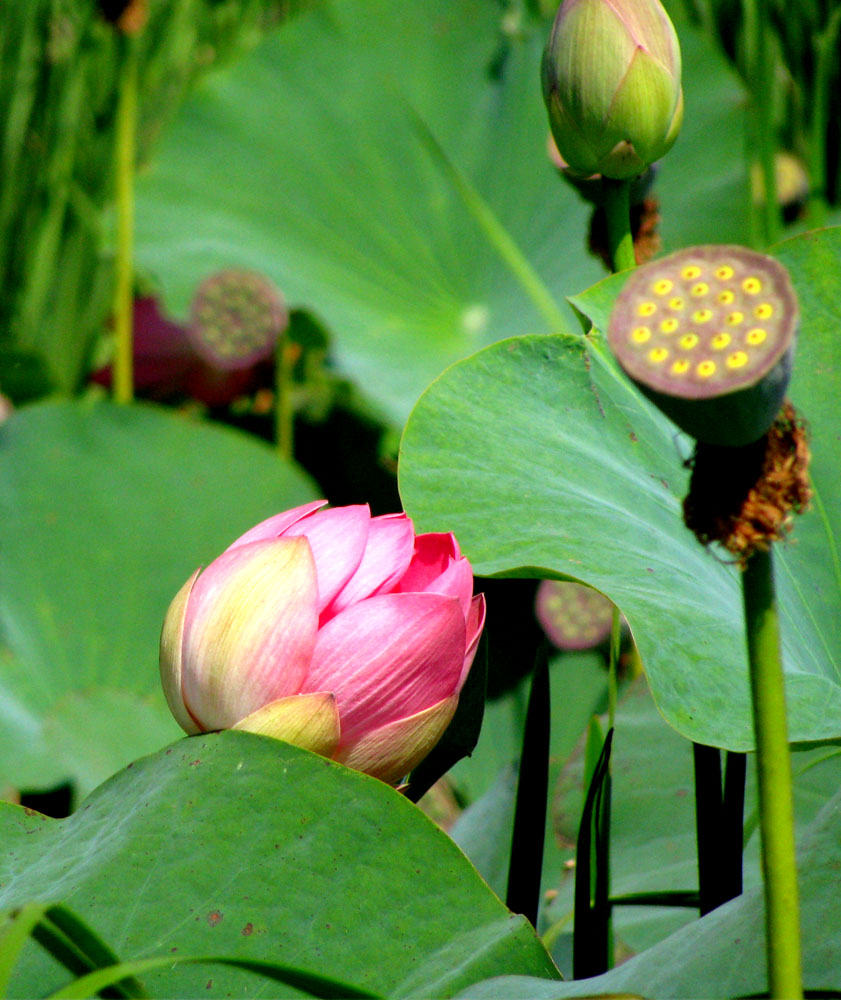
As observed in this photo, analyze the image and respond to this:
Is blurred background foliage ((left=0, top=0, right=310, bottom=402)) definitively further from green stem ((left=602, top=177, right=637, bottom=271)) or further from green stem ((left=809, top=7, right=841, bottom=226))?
green stem ((left=602, top=177, right=637, bottom=271))

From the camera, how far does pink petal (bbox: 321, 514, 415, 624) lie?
34 centimetres

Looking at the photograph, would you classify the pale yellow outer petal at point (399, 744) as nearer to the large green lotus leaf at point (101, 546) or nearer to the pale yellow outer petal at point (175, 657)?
the pale yellow outer petal at point (175, 657)

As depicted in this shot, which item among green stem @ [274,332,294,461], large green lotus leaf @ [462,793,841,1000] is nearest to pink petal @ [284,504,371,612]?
large green lotus leaf @ [462,793,841,1000]

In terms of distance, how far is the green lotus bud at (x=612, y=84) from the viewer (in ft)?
1.18

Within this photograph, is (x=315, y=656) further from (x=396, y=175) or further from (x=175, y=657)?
(x=396, y=175)

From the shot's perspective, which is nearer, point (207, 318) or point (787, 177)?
point (207, 318)

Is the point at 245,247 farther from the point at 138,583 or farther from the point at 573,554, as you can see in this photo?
the point at 573,554

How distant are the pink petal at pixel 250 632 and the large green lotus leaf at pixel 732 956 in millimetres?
111

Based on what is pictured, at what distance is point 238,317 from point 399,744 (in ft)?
3.27

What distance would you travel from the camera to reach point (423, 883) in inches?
11.1

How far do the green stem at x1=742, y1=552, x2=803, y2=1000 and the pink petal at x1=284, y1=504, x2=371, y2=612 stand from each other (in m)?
0.19

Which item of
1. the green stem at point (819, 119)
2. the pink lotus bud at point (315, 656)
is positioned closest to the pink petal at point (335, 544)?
the pink lotus bud at point (315, 656)

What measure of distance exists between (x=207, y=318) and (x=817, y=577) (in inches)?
39.7

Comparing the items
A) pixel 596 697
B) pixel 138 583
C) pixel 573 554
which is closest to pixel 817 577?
pixel 573 554
